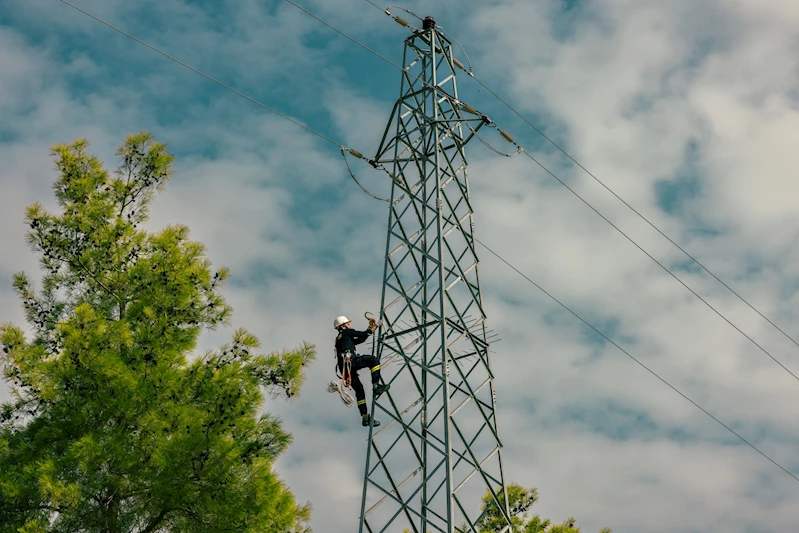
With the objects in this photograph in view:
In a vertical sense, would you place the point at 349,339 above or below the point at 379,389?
above

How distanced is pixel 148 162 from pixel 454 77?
4.58 m

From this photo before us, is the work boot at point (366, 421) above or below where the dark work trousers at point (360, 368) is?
below

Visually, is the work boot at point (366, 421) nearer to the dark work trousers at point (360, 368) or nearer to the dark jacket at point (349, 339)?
the dark work trousers at point (360, 368)

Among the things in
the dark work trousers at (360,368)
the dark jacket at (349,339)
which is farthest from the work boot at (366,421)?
the dark jacket at (349,339)

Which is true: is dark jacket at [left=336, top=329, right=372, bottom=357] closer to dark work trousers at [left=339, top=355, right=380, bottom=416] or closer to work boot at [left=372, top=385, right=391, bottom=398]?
dark work trousers at [left=339, top=355, right=380, bottom=416]

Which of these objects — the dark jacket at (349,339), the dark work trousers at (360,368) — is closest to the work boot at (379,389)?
the dark work trousers at (360,368)

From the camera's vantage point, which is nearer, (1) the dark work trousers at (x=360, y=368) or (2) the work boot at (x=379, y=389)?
(2) the work boot at (x=379, y=389)

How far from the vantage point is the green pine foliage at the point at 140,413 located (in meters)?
8.89

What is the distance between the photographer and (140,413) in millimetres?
9234

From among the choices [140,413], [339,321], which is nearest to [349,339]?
[339,321]

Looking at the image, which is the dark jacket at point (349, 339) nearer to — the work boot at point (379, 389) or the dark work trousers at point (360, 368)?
the dark work trousers at point (360, 368)

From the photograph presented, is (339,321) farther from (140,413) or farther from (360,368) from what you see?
(140,413)

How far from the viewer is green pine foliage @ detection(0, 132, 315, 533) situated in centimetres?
889

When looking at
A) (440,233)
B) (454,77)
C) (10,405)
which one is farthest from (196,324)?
(454,77)
